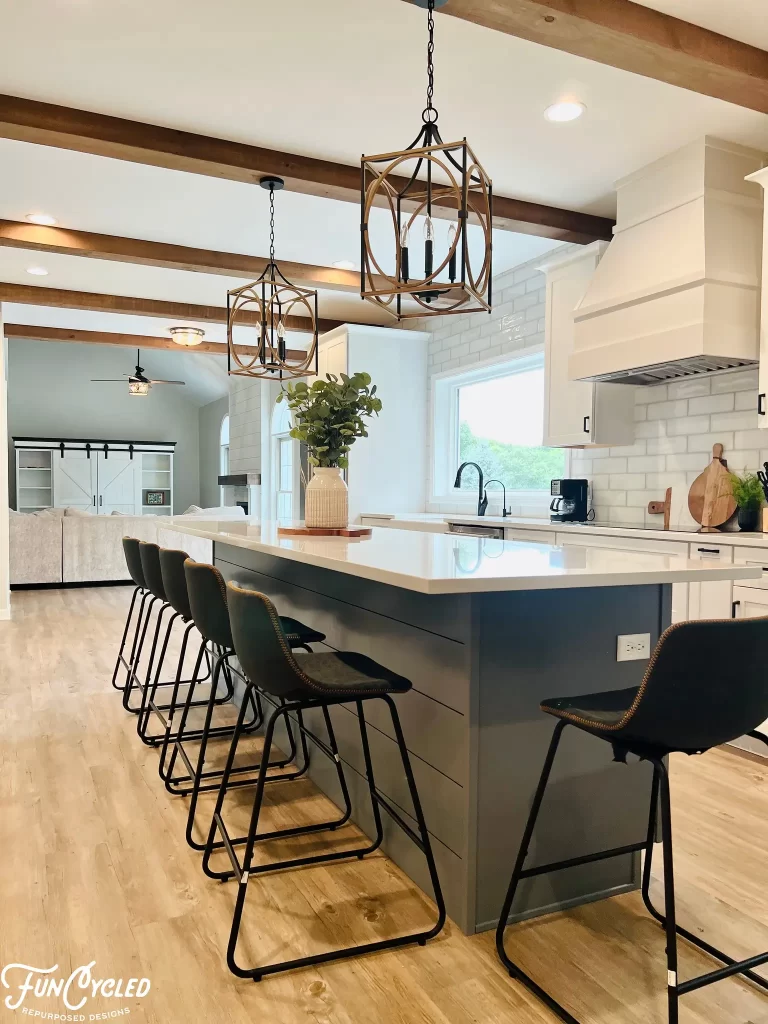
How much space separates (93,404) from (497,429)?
9599 mm

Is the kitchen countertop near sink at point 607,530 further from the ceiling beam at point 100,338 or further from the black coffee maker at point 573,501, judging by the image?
the ceiling beam at point 100,338

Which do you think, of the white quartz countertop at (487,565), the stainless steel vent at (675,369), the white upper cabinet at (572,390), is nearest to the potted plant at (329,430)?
the white quartz countertop at (487,565)

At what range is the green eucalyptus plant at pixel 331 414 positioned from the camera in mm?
3070

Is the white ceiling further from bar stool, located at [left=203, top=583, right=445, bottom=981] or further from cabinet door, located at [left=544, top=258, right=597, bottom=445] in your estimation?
bar stool, located at [left=203, top=583, right=445, bottom=981]

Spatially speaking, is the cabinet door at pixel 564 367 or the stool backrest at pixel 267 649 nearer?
the stool backrest at pixel 267 649

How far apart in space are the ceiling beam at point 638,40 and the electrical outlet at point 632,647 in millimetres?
1842

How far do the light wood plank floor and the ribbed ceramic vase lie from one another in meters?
1.04

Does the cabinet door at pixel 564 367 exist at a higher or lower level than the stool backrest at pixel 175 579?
higher

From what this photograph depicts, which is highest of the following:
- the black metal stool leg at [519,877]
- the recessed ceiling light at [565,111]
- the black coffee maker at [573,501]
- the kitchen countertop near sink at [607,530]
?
the recessed ceiling light at [565,111]

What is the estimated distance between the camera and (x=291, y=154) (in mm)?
3734

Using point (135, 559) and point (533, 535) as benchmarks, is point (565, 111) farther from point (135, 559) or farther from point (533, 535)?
point (135, 559)

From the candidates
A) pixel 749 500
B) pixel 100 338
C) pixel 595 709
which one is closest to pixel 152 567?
pixel 595 709

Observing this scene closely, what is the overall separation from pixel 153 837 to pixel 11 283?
208 inches

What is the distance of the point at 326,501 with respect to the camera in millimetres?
3141
